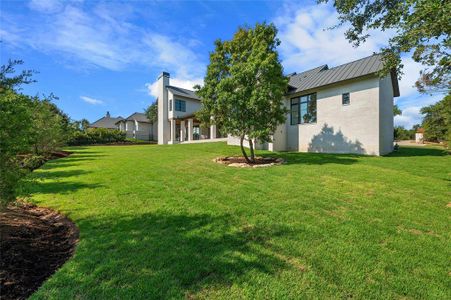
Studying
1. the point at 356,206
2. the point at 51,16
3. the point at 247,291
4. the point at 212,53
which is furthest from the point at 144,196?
the point at 212,53

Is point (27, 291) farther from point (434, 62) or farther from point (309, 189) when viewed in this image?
point (434, 62)

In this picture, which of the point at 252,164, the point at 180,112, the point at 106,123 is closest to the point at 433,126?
the point at 180,112

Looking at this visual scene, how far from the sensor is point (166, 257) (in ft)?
11.8

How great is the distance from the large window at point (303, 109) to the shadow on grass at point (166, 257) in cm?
1557

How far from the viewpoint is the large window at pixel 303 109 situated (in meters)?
18.6

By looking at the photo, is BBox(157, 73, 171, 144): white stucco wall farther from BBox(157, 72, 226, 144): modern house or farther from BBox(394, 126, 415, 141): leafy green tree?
BBox(394, 126, 415, 141): leafy green tree

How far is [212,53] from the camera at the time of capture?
1368 cm

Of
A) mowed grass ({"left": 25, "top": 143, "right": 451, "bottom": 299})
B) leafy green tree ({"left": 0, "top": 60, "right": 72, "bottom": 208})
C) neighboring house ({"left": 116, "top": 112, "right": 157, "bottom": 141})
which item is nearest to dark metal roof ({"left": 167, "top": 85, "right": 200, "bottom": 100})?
neighboring house ({"left": 116, "top": 112, "right": 157, "bottom": 141})

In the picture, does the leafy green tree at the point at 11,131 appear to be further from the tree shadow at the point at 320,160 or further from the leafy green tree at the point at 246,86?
the tree shadow at the point at 320,160

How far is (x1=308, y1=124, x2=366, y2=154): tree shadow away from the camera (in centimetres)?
1631

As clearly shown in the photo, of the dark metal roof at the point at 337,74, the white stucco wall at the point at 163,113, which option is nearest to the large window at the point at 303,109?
the dark metal roof at the point at 337,74

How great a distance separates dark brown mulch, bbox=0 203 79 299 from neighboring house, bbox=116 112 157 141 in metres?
42.7

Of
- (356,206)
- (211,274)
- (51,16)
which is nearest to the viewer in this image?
(211,274)

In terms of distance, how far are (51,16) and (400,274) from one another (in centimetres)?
977
